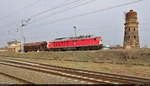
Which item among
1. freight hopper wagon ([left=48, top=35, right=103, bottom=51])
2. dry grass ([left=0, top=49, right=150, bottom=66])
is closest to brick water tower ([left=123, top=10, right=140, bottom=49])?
freight hopper wagon ([left=48, top=35, right=103, bottom=51])

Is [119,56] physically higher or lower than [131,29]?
lower

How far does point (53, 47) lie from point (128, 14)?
2741 cm

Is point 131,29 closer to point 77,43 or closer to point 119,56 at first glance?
point 77,43

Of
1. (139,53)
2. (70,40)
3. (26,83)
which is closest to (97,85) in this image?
(26,83)

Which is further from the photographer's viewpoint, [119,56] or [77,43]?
[77,43]

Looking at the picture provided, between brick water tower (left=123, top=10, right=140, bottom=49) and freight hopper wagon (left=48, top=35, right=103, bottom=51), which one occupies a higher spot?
brick water tower (left=123, top=10, right=140, bottom=49)

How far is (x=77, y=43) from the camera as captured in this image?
119 ft

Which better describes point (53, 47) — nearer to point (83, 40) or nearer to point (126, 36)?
point (83, 40)

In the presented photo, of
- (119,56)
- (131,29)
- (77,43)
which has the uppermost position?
(131,29)

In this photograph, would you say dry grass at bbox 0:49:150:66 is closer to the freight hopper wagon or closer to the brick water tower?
the freight hopper wagon

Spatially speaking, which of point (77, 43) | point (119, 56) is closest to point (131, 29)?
point (77, 43)

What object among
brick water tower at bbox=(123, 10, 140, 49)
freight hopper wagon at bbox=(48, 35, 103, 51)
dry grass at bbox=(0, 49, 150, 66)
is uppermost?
brick water tower at bbox=(123, 10, 140, 49)

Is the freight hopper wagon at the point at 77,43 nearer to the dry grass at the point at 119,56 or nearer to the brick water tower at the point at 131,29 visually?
the dry grass at the point at 119,56

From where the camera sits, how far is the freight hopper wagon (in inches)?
1316
